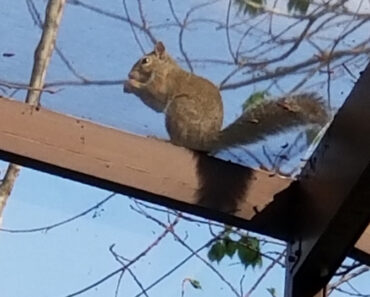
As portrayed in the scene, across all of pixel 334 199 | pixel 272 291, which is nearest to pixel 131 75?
pixel 334 199

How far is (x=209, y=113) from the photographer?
1.71 m

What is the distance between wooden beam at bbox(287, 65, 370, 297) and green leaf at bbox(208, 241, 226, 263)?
34 cm

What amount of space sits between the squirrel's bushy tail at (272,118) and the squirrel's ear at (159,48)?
17 centimetres

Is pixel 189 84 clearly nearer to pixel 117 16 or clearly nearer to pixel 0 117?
pixel 117 16

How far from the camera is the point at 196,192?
162 centimetres

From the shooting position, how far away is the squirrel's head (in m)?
1.60

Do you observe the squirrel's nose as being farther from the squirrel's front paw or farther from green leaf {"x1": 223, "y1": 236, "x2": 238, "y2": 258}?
green leaf {"x1": 223, "y1": 236, "x2": 238, "y2": 258}

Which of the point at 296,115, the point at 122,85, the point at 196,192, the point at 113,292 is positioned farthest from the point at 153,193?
the point at 113,292

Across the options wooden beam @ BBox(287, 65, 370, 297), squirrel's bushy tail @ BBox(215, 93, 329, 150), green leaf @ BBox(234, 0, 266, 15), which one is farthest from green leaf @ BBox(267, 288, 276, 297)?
green leaf @ BBox(234, 0, 266, 15)

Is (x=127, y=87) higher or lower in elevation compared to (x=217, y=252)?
higher

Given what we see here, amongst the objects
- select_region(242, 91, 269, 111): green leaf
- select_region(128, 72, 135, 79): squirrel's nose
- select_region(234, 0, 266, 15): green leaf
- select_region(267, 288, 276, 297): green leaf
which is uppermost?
select_region(234, 0, 266, 15): green leaf

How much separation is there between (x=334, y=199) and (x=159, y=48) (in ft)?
1.19

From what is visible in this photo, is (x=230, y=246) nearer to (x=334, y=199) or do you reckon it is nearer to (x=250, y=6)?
(x=334, y=199)

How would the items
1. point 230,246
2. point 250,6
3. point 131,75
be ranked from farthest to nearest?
1. point 230,246
2. point 131,75
3. point 250,6
